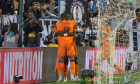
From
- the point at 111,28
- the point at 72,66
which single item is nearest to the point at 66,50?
the point at 72,66

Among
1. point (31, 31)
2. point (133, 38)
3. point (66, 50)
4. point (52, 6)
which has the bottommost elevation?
point (66, 50)

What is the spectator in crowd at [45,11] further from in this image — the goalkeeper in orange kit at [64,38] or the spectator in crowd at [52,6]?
the goalkeeper in orange kit at [64,38]

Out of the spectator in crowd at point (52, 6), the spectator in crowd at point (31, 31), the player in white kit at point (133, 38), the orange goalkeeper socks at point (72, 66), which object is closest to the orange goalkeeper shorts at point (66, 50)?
the orange goalkeeper socks at point (72, 66)

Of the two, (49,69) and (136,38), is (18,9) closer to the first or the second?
(49,69)

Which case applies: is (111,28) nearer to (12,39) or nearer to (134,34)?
(134,34)

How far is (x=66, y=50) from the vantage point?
33.3ft

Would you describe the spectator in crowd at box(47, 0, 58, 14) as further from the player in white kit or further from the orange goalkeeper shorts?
the player in white kit

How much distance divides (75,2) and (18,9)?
3133 millimetres

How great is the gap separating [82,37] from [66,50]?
1751 mm

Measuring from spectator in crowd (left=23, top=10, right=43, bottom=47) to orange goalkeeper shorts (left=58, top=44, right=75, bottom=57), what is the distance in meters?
0.80

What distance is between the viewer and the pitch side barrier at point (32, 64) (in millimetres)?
8532

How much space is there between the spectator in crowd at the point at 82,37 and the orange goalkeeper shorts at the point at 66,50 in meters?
1.39

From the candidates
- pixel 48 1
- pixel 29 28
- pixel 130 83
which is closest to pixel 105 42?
pixel 130 83

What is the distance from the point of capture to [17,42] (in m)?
9.52
